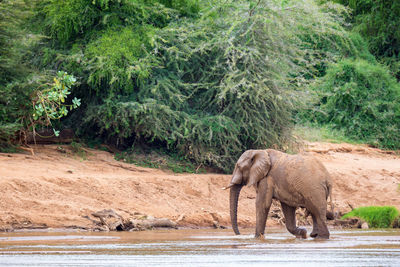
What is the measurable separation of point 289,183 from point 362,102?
16.8 metres

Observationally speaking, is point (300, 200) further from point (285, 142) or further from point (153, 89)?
point (285, 142)

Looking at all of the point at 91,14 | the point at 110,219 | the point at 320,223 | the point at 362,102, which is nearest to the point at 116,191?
the point at 110,219

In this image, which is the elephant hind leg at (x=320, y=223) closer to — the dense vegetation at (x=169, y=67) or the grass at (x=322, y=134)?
the dense vegetation at (x=169, y=67)

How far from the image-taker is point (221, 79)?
2086 centimetres

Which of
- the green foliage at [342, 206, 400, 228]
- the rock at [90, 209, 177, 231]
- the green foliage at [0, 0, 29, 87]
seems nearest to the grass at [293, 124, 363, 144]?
the green foliage at [342, 206, 400, 228]

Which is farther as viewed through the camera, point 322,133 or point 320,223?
point 322,133

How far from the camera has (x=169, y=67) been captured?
2128 cm

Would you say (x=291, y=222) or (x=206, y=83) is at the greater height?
(x=206, y=83)

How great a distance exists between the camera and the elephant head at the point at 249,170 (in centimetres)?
1317

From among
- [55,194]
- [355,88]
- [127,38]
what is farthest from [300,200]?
[355,88]

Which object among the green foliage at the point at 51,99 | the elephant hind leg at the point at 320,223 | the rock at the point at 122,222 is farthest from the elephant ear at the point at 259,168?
the green foliage at the point at 51,99

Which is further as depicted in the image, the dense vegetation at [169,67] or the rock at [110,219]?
the dense vegetation at [169,67]

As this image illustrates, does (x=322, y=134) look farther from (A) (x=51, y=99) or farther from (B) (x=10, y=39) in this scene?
(B) (x=10, y=39)

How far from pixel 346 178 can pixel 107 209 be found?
9.23 metres
